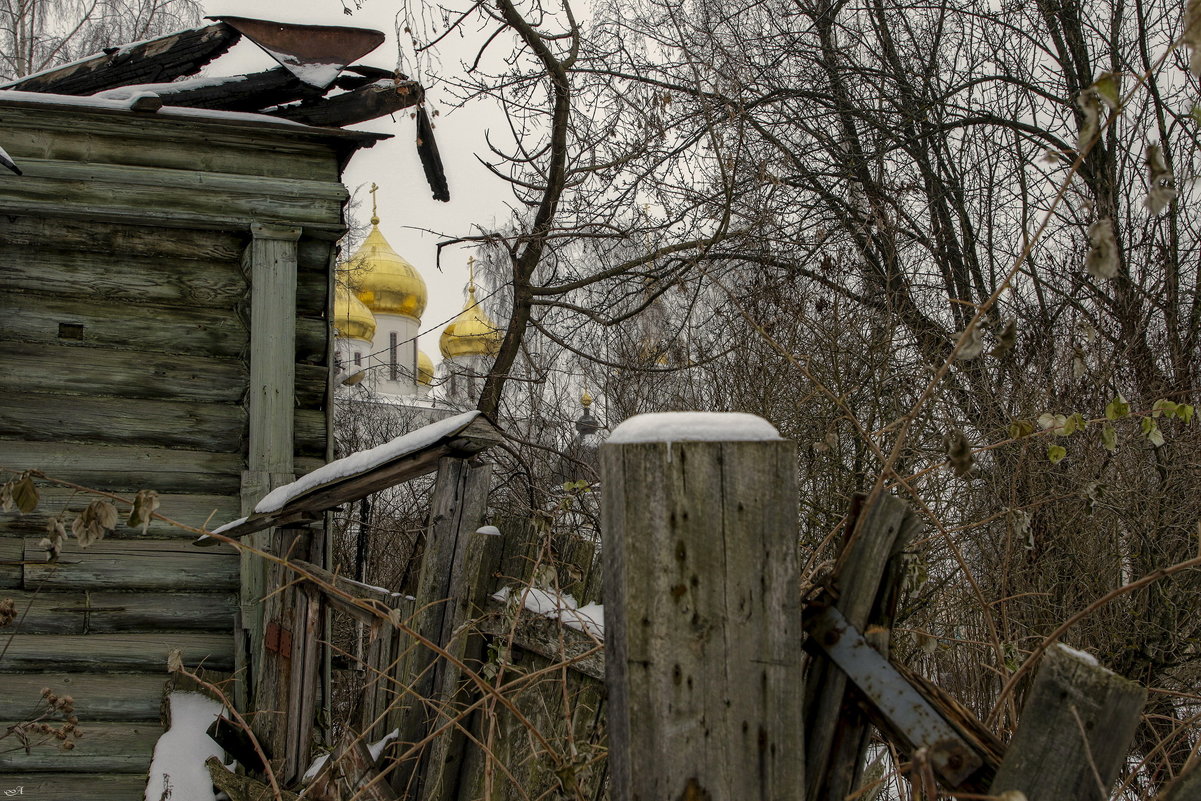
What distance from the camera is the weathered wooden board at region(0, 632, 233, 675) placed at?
14.4ft

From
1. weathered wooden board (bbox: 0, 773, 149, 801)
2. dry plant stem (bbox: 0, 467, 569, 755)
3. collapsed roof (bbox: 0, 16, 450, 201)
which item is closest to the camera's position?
dry plant stem (bbox: 0, 467, 569, 755)

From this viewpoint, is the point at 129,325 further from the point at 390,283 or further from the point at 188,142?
the point at 390,283

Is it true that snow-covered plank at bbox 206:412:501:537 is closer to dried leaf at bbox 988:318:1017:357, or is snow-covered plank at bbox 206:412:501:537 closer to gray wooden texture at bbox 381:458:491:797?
gray wooden texture at bbox 381:458:491:797

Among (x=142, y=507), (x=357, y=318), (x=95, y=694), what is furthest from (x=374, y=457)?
(x=357, y=318)

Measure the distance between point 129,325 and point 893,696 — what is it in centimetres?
435

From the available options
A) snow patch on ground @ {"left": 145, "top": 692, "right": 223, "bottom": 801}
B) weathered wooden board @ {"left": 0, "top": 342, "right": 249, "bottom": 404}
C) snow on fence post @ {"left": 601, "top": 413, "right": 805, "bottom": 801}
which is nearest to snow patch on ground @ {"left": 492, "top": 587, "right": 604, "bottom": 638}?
snow on fence post @ {"left": 601, "top": 413, "right": 805, "bottom": 801}

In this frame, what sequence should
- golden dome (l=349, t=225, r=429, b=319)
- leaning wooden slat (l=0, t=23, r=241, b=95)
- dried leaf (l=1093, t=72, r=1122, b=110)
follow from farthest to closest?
1. golden dome (l=349, t=225, r=429, b=319)
2. leaning wooden slat (l=0, t=23, r=241, b=95)
3. dried leaf (l=1093, t=72, r=1122, b=110)

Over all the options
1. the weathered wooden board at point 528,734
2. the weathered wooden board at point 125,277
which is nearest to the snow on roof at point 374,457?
the weathered wooden board at point 528,734

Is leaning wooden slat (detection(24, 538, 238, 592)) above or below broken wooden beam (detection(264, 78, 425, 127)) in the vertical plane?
below

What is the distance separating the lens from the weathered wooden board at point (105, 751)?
432 centimetres

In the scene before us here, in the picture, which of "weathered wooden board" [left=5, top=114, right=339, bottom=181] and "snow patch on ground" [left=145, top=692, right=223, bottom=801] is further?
"weathered wooden board" [left=5, top=114, right=339, bottom=181]

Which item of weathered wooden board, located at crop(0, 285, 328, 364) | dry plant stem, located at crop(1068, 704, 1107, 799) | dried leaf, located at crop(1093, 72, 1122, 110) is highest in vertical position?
weathered wooden board, located at crop(0, 285, 328, 364)

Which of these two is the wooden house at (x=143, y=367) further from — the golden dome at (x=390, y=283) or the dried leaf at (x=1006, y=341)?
the golden dome at (x=390, y=283)

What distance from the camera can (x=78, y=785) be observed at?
14.3 feet
